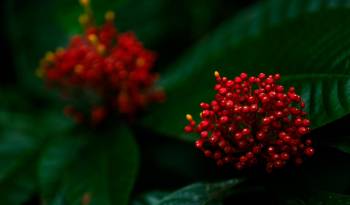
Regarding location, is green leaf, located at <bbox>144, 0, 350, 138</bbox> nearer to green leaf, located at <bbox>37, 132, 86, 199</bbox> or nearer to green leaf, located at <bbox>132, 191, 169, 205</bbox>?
green leaf, located at <bbox>132, 191, 169, 205</bbox>

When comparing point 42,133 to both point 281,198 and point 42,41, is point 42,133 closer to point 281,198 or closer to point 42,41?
point 42,41

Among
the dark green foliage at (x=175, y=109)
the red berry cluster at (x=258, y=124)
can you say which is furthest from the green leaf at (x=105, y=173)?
the red berry cluster at (x=258, y=124)

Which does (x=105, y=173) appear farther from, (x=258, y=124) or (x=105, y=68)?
(x=258, y=124)

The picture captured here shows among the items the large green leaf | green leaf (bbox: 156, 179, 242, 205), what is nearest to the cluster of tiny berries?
the large green leaf

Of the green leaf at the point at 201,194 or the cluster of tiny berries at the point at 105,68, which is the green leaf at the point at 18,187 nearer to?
the cluster of tiny berries at the point at 105,68

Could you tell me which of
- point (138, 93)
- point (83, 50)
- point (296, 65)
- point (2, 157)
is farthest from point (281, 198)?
point (2, 157)

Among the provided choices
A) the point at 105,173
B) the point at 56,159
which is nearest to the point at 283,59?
the point at 105,173
